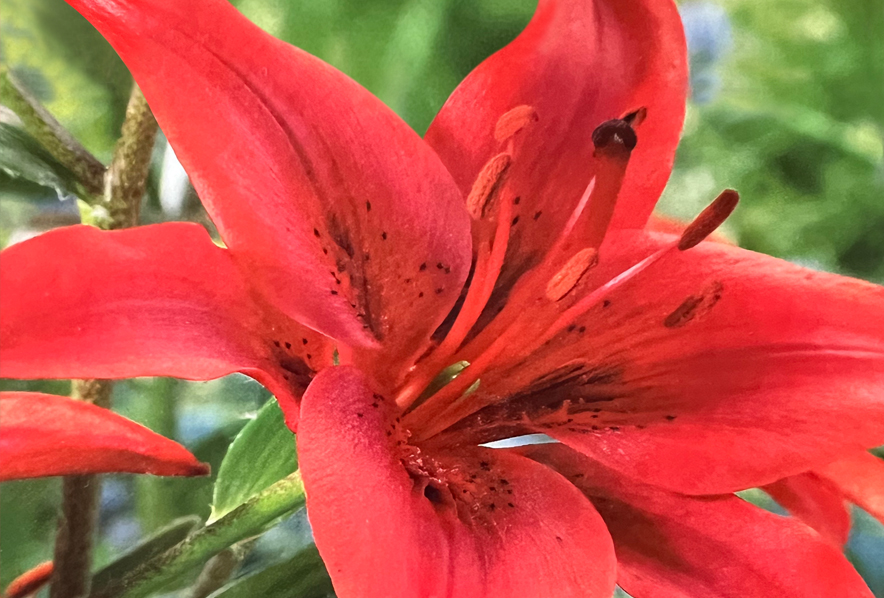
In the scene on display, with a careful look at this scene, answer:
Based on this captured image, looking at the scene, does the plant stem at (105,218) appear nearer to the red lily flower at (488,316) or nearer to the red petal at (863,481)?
the red lily flower at (488,316)

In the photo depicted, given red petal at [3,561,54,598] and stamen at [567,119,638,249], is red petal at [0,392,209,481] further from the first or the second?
stamen at [567,119,638,249]

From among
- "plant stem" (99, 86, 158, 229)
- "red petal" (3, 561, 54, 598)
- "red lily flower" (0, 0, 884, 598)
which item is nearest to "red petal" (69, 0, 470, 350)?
"red lily flower" (0, 0, 884, 598)

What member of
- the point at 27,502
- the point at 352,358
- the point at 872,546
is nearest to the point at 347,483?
the point at 352,358

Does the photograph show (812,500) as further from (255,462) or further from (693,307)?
(255,462)

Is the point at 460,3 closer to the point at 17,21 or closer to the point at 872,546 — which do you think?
the point at 17,21

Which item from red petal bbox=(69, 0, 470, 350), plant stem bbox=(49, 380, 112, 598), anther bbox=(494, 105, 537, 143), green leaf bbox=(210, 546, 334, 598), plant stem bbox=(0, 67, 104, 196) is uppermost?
anther bbox=(494, 105, 537, 143)
